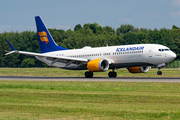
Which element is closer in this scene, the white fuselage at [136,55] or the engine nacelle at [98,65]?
the white fuselage at [136,55]

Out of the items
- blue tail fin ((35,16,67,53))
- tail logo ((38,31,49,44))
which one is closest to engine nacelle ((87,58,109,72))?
blue tail fin ((35,16,67,53))

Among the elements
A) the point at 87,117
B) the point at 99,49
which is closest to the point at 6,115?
the point at 87,117

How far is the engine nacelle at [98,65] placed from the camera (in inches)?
1551

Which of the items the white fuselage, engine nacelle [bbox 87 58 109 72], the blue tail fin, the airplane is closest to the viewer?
the white fuselage

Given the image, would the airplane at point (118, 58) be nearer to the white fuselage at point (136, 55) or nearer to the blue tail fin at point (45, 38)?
the white fuselage at point (136, 55)

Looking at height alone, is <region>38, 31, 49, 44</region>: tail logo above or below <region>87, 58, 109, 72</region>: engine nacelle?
above

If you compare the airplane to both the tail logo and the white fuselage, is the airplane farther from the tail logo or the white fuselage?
the tail logo

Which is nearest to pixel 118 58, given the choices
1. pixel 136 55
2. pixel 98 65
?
pixel 136 55

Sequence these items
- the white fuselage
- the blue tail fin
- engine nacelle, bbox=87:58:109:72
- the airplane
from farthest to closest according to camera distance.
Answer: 1. the blue tail fin
2. engine nacelle, bbox=87:58:109:72
3. the airplane
4. the white fuselage

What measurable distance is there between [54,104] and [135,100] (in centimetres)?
437

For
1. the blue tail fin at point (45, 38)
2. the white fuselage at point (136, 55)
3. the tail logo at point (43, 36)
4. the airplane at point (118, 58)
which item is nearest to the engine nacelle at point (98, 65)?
the airplane at point (118, 58)

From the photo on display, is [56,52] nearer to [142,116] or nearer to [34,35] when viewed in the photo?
[142,116]

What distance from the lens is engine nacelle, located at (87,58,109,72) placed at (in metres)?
39.4

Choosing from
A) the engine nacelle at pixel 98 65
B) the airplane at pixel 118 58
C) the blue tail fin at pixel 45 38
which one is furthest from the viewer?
the blue tail fin at pixel 45 38
